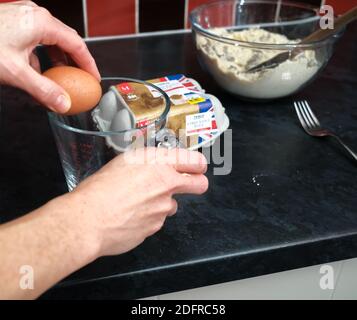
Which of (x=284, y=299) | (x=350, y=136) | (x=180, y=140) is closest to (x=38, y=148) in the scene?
(x=180, y=140)

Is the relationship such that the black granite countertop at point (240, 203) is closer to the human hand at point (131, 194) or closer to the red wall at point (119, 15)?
the human hand at point (131, 194)

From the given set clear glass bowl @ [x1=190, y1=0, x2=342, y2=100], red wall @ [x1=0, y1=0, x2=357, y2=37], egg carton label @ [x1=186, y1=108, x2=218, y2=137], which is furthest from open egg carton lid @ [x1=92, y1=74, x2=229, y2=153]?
red wall @ [x1=0, y1=0, x2=357, y2=37]

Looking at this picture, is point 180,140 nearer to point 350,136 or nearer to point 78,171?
point 78,171

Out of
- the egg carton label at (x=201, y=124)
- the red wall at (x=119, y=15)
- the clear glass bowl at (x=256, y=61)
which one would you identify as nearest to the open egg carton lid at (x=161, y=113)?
the egg carton label at (x=201, y=124)

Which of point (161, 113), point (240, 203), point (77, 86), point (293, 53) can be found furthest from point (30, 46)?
point (293, 53)

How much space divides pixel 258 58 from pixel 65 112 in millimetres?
437

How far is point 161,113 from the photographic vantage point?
0.61m

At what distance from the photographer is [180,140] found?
2.34 ft

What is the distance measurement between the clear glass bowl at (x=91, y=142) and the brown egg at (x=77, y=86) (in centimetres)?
3

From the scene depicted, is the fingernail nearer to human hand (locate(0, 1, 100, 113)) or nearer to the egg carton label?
human hand (locate(0, 1, 100, 113))

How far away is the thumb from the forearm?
0.42ft

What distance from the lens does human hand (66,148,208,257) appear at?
0.47 m

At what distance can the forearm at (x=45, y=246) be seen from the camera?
0.43 metres

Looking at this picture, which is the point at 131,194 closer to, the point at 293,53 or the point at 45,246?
the point at 45,246
